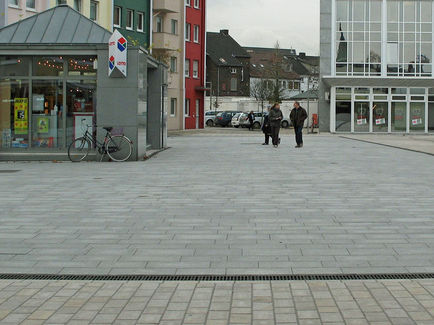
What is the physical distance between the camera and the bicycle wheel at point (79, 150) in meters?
17.8

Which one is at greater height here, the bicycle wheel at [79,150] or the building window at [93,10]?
the building window at [93,10]

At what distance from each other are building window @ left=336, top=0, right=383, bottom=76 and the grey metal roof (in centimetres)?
3339

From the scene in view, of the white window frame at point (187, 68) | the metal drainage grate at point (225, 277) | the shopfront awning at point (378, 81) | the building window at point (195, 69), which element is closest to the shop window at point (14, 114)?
the metal drainage grate at point (225, 277)

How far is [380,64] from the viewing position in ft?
162

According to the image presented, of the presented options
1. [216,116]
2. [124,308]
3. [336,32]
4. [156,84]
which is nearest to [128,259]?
[124,308]

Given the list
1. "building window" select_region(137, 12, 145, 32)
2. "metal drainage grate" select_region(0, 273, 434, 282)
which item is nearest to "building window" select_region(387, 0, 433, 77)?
"building window" select_region(137, 12, 145, 32)

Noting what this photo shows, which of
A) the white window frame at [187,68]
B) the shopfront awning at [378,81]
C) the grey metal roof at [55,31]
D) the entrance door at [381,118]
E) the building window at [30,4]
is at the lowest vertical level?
the entrance door at [381,118]

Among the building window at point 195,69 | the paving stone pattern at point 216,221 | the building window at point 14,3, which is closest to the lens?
the paving stone pattern at point 216,221

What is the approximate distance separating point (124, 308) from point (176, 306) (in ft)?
1.22

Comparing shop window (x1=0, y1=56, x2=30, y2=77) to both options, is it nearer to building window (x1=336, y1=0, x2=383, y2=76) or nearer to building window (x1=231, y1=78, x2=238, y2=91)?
building window (x1=336, y1=0, x2=383, y2=76)

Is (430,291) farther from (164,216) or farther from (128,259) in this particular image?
(164,216)

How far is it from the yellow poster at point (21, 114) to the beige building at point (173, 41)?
118 feet

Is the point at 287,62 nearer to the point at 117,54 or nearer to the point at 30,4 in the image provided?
the point at 30,4

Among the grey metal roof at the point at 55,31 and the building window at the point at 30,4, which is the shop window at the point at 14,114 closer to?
the grey metal roof at the point at 55,31
